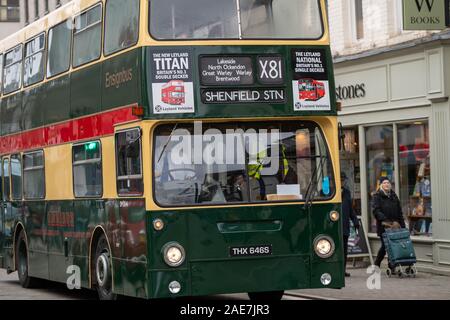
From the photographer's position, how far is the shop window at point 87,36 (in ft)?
53.5

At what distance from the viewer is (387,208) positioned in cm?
2138

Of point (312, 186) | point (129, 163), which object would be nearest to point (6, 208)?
point (129, 163)

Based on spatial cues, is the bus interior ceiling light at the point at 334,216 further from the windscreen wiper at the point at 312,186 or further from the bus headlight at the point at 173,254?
the bus headlight at the point at 173,254

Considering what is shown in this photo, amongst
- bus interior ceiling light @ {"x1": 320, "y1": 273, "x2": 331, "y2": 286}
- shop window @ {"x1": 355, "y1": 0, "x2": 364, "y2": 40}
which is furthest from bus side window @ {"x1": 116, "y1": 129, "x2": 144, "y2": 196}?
shop window @ {"x1": 355, "y1": 0, "x2": 364, "y2": 40}

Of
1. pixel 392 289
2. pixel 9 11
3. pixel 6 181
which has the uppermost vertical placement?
pixel 9 11

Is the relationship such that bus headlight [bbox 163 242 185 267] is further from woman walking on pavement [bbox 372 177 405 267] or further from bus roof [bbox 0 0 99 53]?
woman walking on pavement [bbox 372 177 405 267]

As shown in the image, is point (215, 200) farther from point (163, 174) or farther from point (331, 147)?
point (331, 147)

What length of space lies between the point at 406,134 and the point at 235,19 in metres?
9.28

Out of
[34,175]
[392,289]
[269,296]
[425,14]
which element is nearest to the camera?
[269,296]

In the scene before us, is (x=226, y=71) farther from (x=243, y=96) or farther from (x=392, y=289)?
(x=392, y=289)

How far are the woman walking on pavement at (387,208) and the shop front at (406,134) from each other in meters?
0.98

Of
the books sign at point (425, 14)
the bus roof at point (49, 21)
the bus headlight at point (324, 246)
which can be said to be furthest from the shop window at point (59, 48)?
the books sign at point (425, 14)

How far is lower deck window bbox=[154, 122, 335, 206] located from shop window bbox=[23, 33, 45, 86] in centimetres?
552
